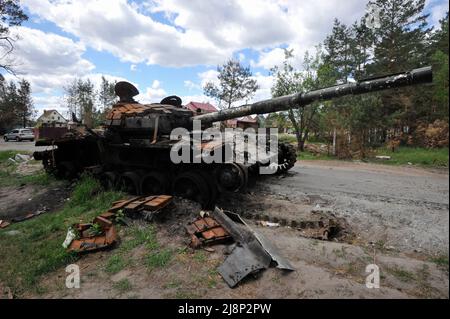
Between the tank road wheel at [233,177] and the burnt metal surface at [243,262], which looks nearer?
the burnt metal surface at [243,262]

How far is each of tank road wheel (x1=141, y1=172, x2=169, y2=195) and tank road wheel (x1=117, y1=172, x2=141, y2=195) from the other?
0.18 meters

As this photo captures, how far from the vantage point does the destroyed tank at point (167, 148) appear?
20.5 feet

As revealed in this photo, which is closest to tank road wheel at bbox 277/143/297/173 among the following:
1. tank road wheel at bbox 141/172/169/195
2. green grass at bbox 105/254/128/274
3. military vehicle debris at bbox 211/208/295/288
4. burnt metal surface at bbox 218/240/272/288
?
tank road wheel at bbox 141/172/169/195

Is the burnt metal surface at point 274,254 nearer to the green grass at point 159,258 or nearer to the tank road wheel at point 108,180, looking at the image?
the green grass at point 159,258

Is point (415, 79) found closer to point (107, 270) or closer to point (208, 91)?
point (107, 270)

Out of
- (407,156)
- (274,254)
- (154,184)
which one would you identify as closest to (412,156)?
(407,156)

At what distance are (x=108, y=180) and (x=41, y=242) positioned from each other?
3.22 metres

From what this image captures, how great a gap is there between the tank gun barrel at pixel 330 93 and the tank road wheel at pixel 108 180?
2.71 metres

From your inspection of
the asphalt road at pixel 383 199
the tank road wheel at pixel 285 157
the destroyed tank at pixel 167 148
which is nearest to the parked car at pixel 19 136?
the destroyed tank at pixel 167 148

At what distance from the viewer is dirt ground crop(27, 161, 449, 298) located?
10.6ft

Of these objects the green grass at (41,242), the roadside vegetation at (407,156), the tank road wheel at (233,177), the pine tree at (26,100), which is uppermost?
the pine tree at (26,100)

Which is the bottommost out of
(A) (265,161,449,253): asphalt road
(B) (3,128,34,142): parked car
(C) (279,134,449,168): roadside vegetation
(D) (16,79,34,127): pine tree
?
(A) (265,161,449,253): asphalt road

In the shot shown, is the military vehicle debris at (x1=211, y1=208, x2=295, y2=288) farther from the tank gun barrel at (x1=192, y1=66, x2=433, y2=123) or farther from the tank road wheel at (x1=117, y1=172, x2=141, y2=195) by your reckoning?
the tank road wheel at (x1=117, y1=172, x2=141, y2=195)

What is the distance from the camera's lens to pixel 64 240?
17.3 ft
